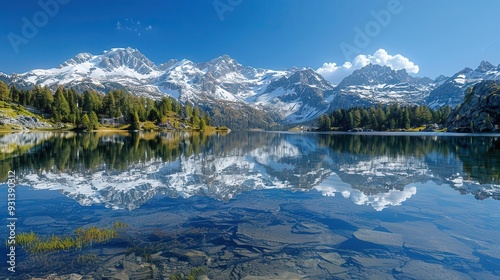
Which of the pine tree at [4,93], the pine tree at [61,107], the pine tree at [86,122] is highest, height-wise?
the pine tree at [4,93]

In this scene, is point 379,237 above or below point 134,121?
below

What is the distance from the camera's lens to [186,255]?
11852mm

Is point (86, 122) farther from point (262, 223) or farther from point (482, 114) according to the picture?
point (482, 114)

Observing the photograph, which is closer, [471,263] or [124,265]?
[124,265]

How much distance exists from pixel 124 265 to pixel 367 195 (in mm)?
18254

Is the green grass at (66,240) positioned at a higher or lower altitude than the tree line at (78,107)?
lower

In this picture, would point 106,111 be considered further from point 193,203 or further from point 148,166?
point 193,203

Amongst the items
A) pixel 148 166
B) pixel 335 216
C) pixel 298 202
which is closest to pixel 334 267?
pixel 335 216

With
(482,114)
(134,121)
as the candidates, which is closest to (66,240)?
(134,121)

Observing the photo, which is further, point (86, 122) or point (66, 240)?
point (86, 122)

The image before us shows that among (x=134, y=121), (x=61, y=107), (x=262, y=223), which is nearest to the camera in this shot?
(x=262, y=223)

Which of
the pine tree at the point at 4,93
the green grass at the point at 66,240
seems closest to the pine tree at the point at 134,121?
the pine tree at the point at 4,93

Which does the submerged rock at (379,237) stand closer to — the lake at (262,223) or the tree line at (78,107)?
the lake at (262,223)

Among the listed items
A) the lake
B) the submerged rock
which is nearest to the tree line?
the lake
